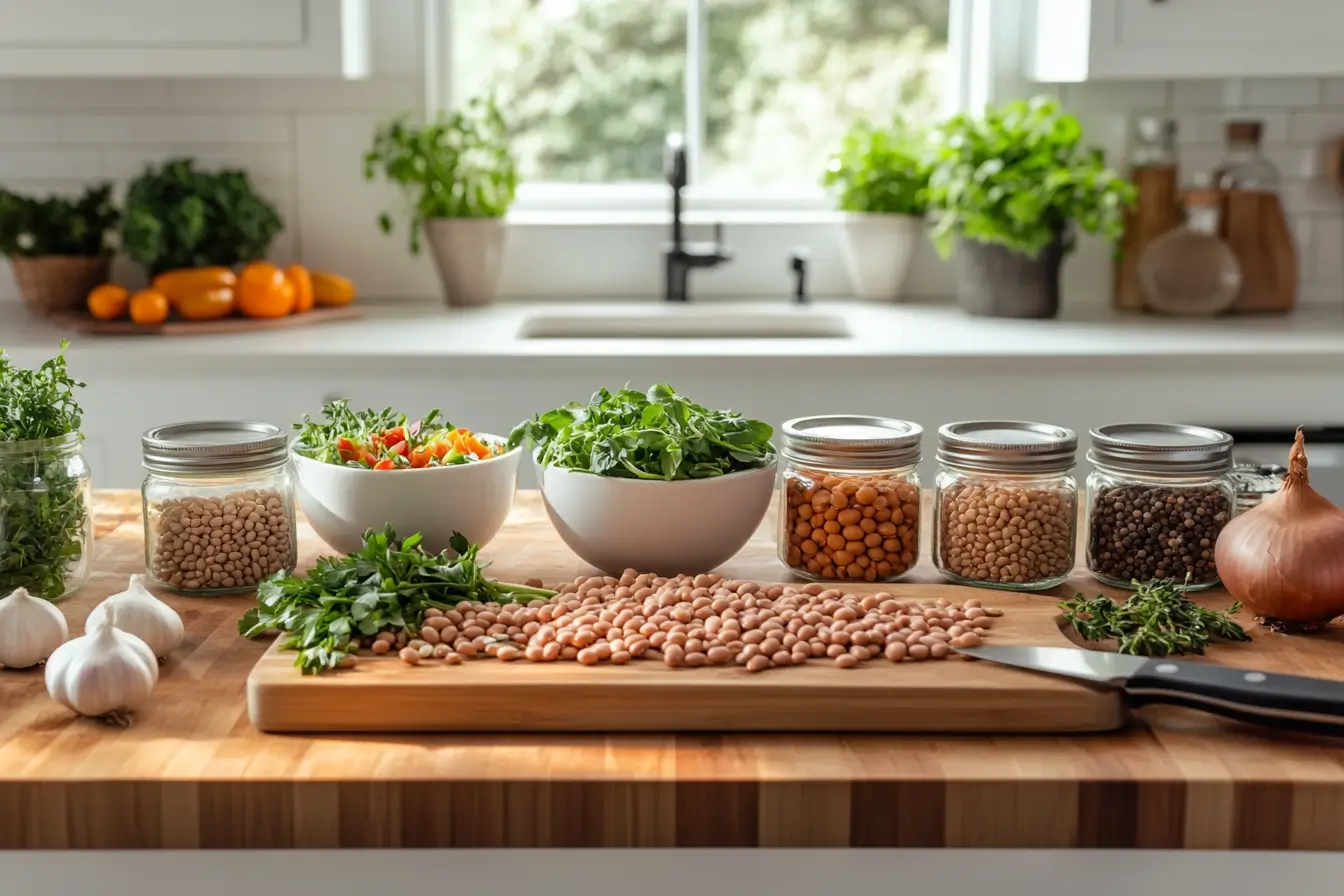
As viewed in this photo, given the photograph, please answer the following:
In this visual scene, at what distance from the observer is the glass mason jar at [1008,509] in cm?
138

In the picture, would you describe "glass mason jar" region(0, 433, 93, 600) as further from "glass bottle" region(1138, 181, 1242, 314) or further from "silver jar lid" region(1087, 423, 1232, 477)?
"glass bottle" region(1138, 181, 1242, 314)

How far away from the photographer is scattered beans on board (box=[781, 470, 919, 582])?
4.61ft

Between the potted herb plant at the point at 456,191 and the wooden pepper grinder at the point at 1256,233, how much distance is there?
62.0 inches

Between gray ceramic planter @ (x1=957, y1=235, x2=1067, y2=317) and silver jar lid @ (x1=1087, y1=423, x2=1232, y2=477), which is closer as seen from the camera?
silver jar lid @ (x1=1087, y1=423, x2=1232, y2=477)

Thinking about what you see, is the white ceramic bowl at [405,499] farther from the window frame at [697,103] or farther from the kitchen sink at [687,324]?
the window frame at [697,103]

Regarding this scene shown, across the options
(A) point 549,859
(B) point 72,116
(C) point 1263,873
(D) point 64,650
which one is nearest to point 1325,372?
(C) point 1263,873

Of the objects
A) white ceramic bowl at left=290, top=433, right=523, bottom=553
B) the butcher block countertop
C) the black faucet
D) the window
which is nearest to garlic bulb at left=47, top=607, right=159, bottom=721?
the butcher block countertop

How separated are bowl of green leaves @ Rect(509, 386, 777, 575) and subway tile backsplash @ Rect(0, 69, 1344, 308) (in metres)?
2.03

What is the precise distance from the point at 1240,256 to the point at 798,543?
85.6 inches

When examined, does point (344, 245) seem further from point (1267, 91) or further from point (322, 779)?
point (322, 779)

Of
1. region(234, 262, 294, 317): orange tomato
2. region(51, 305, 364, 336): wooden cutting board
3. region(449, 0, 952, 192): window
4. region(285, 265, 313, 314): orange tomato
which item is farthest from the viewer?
region(449, 0, 952, 192): window

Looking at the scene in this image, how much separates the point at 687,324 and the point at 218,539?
185 cm

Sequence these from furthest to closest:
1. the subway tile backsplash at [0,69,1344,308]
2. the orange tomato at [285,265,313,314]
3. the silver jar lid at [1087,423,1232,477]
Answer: the subway tile backsplash at [0,69,1344,308], the orange tomato at [285,265,313,314], the silver jar lid at [1087,423,1232,477]

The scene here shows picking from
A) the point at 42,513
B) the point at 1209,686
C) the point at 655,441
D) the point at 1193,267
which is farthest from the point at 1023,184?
the point at 42,513
